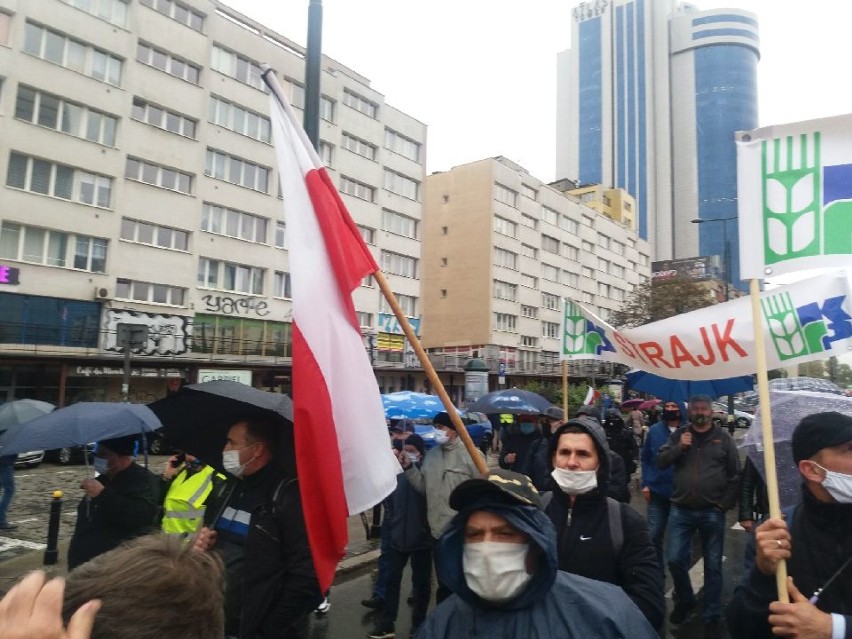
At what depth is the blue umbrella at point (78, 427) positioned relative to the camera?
15.1 ft

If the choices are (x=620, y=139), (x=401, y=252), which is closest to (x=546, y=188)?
(x=401, y=252)

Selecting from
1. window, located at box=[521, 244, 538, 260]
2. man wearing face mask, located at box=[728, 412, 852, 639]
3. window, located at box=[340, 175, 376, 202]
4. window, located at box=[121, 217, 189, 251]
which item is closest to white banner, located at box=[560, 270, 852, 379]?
man wearing face mask, located at box=[728, 412, 852, 639]

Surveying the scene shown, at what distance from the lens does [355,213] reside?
3916 cm

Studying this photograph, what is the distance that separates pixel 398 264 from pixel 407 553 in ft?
126

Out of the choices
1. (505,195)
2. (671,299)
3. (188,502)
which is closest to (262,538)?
(188,502)

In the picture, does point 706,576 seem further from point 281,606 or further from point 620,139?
point 620,139

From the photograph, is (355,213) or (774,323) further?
(355,213)

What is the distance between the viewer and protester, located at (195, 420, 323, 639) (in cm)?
269

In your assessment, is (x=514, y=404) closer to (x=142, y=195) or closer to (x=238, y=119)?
(x=142, y=195)

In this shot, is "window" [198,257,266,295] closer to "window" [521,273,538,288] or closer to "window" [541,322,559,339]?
"window" [521,273,538,288]

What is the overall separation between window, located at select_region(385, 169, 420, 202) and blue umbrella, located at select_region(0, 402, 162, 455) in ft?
126

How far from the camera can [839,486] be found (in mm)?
2381

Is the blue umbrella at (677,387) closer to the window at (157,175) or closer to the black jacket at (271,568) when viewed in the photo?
the black jacket at (271,568)

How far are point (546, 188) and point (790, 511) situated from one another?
57.8 metres
